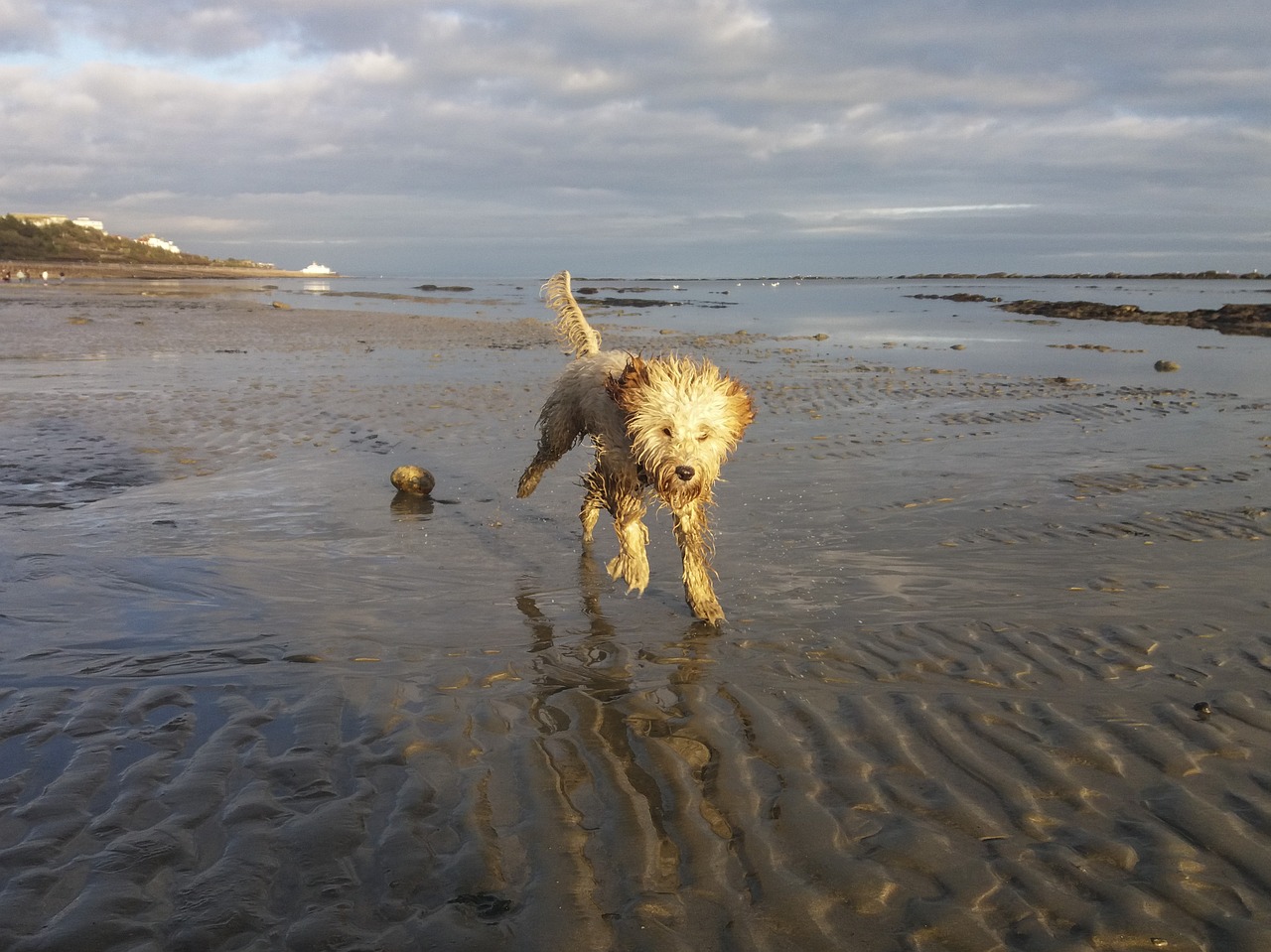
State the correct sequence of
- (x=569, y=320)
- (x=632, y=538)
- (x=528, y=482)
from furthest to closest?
(x=569, y=320)
(x=528, y=482)
(x=632, y=538)

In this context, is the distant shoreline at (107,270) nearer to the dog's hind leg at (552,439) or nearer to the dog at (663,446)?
the dog's hind leg at (552,439)

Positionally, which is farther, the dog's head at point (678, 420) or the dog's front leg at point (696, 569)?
the dog's front leg at point (696, 569)

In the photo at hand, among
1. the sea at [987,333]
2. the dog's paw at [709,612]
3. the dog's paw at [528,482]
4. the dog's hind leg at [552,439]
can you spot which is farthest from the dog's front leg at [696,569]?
the sea at [987,333]

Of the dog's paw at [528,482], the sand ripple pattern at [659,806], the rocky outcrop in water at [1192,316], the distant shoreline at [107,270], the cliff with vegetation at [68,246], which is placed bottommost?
the sand ripple pattern at [659,806]

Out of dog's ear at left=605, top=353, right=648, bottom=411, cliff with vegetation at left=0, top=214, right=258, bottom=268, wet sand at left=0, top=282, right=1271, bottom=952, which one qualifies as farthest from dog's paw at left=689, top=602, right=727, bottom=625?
Answer: cliff with vegetation at left=0, top=214, right=258, bottom=268

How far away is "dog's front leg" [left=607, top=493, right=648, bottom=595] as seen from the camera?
247 inches

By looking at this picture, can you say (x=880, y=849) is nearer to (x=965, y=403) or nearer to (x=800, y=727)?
(x=800, y=727)

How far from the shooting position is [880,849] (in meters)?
3.54

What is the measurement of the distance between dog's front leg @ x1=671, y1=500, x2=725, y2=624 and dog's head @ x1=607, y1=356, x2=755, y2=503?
0.27m

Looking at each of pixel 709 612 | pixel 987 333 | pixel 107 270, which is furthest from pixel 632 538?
pixel 107 270

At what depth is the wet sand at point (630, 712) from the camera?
3195mm

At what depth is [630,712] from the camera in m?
4.74

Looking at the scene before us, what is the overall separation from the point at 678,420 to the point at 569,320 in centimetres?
Answer: 356

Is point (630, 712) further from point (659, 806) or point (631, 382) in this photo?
point (631, 382)
